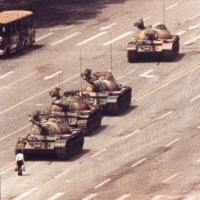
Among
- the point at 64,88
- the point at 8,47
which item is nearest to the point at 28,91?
the point at 64,88

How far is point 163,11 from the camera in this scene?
12250cm

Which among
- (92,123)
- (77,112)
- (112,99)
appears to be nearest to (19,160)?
(77,112)

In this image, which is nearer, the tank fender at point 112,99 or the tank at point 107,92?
the tank fender at point 112,99

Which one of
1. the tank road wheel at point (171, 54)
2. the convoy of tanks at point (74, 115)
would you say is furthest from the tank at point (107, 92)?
the tank road wheel at point (171, 54)

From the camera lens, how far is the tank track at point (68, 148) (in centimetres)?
7781

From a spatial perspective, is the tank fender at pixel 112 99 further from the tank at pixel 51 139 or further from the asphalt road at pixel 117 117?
the tank at pixel 51 139

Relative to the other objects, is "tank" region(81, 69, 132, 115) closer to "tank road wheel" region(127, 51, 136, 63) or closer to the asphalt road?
the asphalt road

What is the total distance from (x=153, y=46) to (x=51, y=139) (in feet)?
89.5

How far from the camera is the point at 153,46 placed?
342 feet

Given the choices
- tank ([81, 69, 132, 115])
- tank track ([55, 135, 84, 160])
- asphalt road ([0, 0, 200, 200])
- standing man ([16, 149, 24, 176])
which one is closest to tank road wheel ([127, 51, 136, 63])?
asphalt road ([0, 0, 200, 200])

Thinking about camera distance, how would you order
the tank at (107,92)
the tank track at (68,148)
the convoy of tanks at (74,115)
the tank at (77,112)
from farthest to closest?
1. the tank at (107,92)
2. the tank at (77,112)
3. the convoy of tanks at (74,115)
4. the tank track at (68,148)

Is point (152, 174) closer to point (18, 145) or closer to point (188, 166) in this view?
point (188, 166)

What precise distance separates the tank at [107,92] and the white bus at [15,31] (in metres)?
17.4

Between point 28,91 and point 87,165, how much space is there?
863 inches
